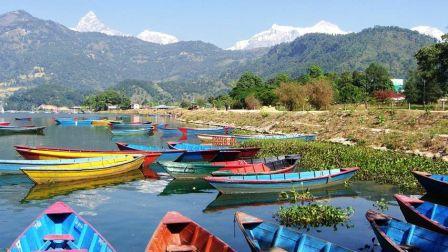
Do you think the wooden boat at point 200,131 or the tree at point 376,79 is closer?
the wooden boat at point 200,131

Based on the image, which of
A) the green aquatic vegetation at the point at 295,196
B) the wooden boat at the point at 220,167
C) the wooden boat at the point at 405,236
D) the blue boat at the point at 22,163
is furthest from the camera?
the blue boat at the point at 22,163

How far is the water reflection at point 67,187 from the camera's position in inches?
1079

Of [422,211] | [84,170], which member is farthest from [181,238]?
[84,170]

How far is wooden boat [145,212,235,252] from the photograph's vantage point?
14.0m

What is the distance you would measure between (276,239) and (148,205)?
12.1 meters

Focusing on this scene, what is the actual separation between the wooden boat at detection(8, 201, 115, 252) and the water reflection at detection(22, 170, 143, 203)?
1122 centimetres

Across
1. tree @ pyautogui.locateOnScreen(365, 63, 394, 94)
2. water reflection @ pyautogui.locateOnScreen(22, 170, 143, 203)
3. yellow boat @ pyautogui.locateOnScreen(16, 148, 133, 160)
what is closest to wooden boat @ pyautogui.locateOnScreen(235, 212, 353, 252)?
water reflection @ pyautogui.locateOnScreen(22, 170, 143, 203)

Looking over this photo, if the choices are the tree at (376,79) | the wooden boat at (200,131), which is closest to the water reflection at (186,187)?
the wooden boat at (200,131)

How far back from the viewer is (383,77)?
454 ft

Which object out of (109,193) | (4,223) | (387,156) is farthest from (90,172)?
(387,156)

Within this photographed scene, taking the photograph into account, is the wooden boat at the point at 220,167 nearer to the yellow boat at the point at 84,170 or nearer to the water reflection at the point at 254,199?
the water reflection at the point at 254,199

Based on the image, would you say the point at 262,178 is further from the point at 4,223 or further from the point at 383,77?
the point at 383,77

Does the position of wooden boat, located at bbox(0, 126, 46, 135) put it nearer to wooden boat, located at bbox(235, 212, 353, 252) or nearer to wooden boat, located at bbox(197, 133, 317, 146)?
wooden boat, located at bbox(197, 133, 317, 146)

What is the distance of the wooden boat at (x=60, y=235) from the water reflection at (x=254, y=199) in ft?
30.3
